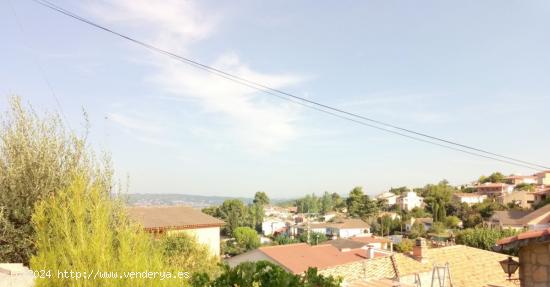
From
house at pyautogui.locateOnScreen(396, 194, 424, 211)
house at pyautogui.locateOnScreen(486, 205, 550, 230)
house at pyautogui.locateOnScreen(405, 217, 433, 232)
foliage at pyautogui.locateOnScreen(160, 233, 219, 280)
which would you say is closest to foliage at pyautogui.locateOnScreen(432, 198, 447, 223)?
house at pyautogui.locateOnScreen(405, 217, 433, 232)

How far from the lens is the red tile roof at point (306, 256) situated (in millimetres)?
21375

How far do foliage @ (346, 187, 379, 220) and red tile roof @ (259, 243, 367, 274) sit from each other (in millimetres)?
70424

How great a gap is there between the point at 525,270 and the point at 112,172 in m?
8.57

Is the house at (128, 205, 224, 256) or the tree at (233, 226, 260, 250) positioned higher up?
the house at (128, 205, 224, 256)

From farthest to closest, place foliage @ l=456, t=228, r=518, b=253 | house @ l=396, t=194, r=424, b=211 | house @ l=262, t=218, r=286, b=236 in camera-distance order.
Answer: house @ l=396, t=194, r=424, b=211
house @ l=262, t=218, r=286, b=236
foliage @ l=456, t=228, r=518, b=253

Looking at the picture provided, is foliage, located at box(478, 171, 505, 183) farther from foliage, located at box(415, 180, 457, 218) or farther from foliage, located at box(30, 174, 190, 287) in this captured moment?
foliage, located at box(30, 174, 190, 287)

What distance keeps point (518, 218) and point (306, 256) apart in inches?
2076

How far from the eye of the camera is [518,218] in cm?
5972

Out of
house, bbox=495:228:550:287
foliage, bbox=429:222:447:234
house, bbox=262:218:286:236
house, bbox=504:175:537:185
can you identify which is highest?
house, bbox=504:175:537:185

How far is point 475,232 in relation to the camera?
44844 millimetres

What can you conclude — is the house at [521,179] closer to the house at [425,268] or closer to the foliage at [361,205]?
the foliage at [361,205]

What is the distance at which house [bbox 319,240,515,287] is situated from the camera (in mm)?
19609

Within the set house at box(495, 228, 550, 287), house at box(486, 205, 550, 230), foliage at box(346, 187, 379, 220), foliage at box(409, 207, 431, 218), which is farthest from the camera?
foliage at box(346, 187, 379, 220)

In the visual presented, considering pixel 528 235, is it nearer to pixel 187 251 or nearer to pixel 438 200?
pixel 187 251
